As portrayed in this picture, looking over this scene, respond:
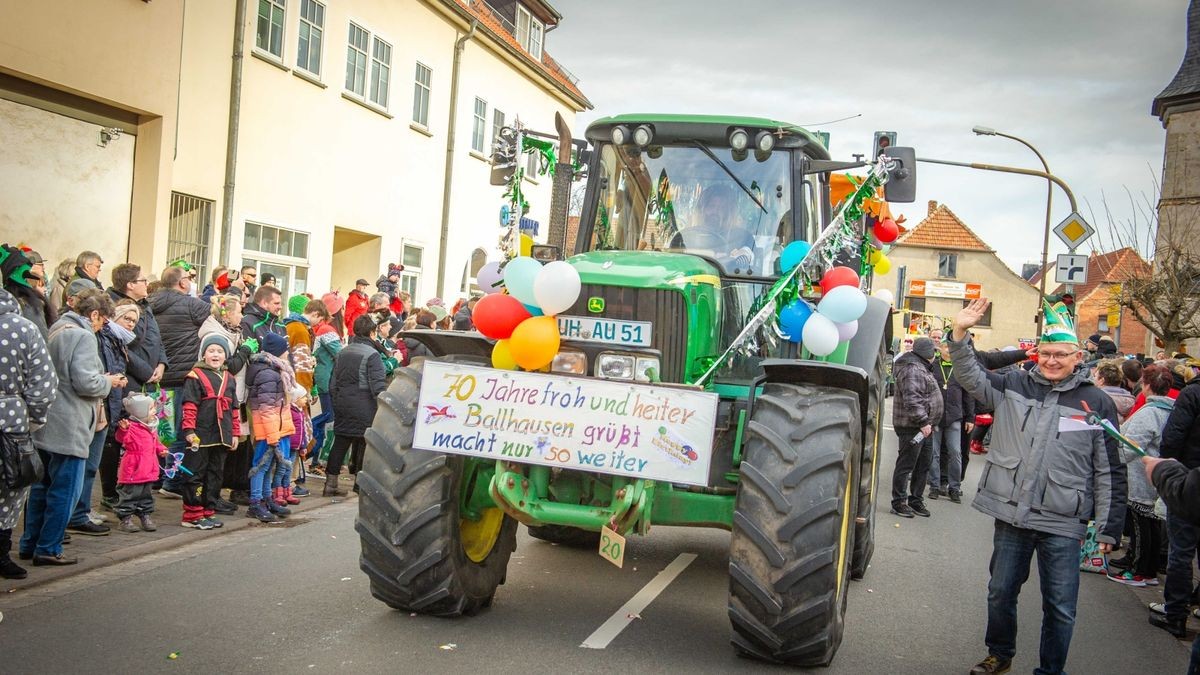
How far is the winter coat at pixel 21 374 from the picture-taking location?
6.02m

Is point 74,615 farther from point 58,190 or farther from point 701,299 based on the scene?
point 58,190

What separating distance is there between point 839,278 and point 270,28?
42.7ft

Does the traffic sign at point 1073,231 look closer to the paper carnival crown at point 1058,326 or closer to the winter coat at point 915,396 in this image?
the winter coat at point 915,396

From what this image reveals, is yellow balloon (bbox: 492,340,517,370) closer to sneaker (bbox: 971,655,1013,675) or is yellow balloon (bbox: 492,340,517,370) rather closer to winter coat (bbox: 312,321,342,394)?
sneaker (bbox: 971,655,1013,675)

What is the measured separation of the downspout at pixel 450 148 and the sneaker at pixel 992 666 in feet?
63.7

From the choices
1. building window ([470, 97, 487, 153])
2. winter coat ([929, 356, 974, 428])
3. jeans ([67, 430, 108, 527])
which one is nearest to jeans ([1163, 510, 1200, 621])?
winter coat ([929, 356, 974, 428])

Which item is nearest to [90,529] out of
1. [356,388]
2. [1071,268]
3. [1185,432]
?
[356,388]

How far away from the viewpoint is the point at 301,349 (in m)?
10.5

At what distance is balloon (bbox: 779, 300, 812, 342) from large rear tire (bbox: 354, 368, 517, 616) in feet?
6.79

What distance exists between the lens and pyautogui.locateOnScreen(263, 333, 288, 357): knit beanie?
30.6 ft

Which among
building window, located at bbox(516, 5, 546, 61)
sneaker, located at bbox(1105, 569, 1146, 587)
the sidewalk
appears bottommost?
sneaker, located at bbox(1105, 569, 1146, 587)

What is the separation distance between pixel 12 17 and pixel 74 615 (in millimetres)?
8302

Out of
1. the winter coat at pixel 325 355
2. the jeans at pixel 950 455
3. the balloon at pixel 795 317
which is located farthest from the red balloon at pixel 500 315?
the jeans at pixel 950 455

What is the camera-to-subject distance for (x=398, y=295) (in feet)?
52.6
